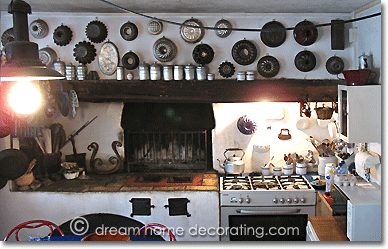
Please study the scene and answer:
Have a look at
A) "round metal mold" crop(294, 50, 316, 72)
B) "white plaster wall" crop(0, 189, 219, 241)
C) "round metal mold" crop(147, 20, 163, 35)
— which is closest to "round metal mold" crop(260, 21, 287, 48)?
"round metal mold" crop(294, 50, 316, 72)

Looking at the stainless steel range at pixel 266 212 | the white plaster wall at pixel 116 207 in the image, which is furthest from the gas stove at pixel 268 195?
the white plaster wall at pixel 116 207

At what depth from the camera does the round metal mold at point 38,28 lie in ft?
11.6

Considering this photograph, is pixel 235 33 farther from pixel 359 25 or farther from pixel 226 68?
pixel 359 25

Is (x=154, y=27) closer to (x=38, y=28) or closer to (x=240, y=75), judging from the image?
(x=240, y=75)

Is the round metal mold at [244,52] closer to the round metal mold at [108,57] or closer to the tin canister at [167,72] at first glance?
the tin canister at [167,72]

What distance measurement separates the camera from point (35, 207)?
3.42m

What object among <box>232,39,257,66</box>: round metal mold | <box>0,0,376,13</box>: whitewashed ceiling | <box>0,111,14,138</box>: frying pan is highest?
<box>0,0,376,13</box>: whitewashed ceiling

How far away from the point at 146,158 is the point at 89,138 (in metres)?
0.65

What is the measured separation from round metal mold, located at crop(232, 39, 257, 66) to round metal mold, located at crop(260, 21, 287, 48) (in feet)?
0.45

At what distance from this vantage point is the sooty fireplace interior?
3.74 meters

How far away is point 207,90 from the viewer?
3.52m

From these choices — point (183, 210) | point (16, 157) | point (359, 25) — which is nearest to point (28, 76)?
point (16, 157)

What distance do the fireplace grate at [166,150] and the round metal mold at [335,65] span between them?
4.63 feet

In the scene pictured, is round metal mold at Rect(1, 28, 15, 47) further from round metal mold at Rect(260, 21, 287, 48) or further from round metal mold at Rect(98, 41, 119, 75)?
round metal mold at Rect(260, 21, 287, 48)
